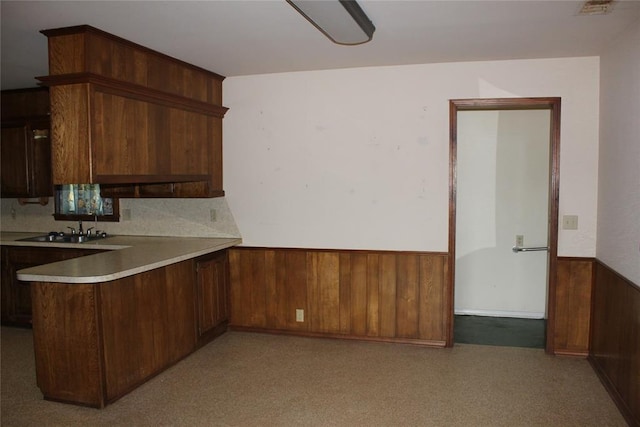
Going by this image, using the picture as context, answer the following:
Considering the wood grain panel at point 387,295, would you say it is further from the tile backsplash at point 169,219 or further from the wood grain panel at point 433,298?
the tile backsplash at point 169,219

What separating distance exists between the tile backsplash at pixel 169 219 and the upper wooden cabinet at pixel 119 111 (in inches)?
21.4

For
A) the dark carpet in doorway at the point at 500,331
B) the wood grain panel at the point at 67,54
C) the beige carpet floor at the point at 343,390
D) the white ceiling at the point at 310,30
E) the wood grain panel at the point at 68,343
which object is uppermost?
the white ceiling at the point at 310,30

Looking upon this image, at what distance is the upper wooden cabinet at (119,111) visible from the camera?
3.06 meters

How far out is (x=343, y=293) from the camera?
14.2 feet

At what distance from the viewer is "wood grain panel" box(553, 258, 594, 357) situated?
387 cm

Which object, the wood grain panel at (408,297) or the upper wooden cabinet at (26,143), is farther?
the upper wooden cabinet at (26,143)

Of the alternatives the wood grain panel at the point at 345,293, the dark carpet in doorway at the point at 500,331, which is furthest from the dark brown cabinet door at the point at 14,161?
the dark carpet in doorway at the point at 500,331

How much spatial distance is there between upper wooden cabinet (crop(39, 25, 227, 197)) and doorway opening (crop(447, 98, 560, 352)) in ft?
8.63

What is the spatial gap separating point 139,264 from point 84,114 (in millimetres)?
1033

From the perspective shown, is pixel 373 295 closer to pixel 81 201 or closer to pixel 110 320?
pixel 110 320

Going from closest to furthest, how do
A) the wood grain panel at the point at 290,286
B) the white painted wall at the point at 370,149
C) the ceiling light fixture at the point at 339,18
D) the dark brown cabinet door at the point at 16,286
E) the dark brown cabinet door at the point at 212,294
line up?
the ceiling light fixture at the point at 339,18
the white painted wall at the point at 370,149
the dark brown cabinet door at the point at 212,294
the wood grain panel at the point at 290,286
the dark brown cabinet door at the point at 16,286

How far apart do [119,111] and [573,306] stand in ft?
12.2

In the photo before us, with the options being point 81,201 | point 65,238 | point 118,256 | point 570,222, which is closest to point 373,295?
point 570,222

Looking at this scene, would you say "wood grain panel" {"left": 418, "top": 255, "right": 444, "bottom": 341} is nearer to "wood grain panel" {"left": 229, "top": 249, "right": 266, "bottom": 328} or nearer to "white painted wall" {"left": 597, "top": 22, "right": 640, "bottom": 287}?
"white painted wall" {"left": 597, "top": 22, "right": 640, "bottom": 287}
